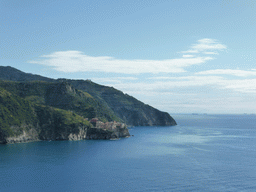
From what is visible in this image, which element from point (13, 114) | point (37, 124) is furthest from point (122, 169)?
point (13, 114)

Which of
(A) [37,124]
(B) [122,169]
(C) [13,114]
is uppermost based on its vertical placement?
(C) [13,114]

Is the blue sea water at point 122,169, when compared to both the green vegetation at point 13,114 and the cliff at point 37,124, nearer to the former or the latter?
the green vegetation at point 13,114

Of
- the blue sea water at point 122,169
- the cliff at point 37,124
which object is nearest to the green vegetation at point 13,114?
the cliff at point 37,124

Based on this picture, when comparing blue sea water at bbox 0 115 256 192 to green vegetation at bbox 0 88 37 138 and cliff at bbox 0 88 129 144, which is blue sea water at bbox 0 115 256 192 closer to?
green vegetation at bbox 0 88 37 138

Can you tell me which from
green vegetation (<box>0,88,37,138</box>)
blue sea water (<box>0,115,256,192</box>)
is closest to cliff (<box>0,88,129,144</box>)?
green vegetation (<box>0,88,37,138</box>)

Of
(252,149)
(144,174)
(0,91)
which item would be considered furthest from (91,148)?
(252,149)

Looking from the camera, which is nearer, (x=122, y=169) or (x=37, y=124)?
(x=122, y=169)

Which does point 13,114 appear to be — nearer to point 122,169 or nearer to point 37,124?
point 37,124

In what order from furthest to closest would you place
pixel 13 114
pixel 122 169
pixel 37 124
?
1. pixel 37 124
2. pixel 13 114
3. pixel 122 169

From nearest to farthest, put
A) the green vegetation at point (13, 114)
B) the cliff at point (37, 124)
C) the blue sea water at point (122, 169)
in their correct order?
the blue sea water at point (122, 169)
the green vegetation at point (13, 114)
the cliff at point (37, 124)

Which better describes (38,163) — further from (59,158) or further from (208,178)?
(208,178)

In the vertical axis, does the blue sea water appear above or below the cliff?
below
